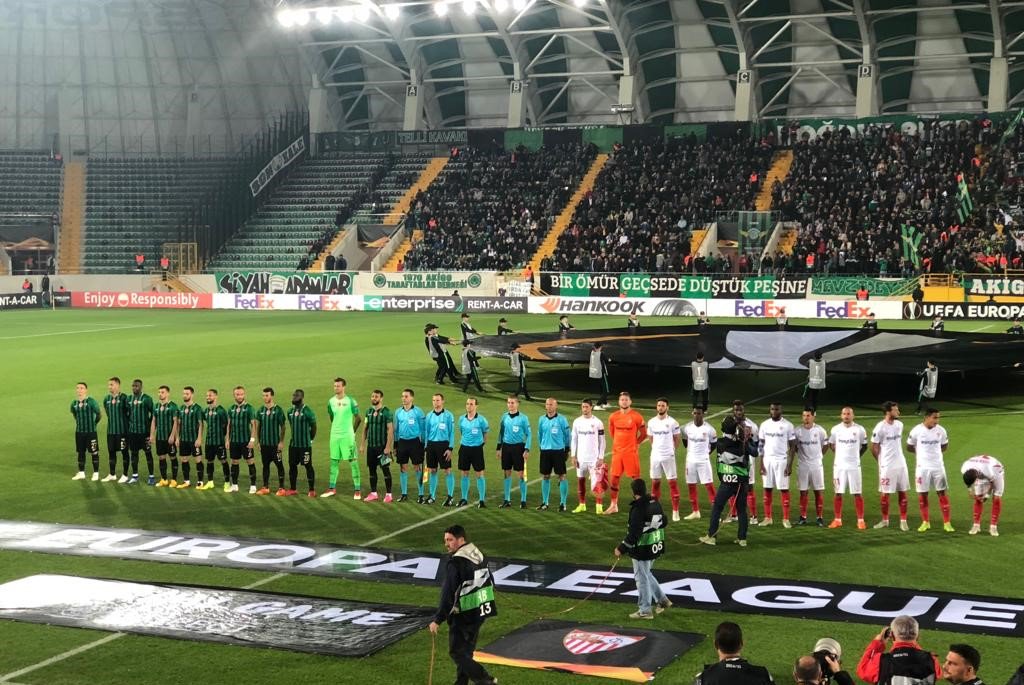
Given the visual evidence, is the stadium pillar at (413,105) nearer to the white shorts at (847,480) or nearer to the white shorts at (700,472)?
the white shorts at (700,472)

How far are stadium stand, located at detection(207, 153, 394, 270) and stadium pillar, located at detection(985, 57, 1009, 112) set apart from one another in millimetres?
33465

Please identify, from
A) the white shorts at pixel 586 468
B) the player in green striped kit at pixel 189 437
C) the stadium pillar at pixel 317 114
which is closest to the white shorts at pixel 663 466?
the white shorts at pixel 586 468

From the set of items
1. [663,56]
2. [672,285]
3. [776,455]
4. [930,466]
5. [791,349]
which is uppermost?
[663,56]

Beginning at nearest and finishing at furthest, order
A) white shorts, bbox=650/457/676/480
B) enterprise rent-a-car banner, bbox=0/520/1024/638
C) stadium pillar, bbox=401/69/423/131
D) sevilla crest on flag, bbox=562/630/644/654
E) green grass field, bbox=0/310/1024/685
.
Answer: green grass field, bbox=0/310/1024/685 → sevilla crest on flag, bbox=562/630/644/654 → enterprise rent-a-car banner, bbox=0/520/1024/638 → white shorts, bbox=650/457/676/480 → stadium pillar, bbox=401/69/423/131

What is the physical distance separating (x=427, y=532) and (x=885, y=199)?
151ft

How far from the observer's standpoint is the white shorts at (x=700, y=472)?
16844 mm

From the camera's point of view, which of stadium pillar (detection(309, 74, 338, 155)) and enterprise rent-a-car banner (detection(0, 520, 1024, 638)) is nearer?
enterprise rent-a-car banner (detection(0, 520, 1024, 638))

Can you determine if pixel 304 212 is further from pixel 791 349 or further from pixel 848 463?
pixel 848 463

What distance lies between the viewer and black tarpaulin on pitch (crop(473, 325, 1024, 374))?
2784 centimetres

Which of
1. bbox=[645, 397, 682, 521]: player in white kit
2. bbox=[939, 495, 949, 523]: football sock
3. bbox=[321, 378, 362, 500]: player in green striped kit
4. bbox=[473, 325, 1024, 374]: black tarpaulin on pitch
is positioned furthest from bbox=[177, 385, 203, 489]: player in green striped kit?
bbox=[473, 325, 1024, 374]: black tarpaulin on pitch

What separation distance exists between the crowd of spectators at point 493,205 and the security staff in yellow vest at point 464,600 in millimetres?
51481

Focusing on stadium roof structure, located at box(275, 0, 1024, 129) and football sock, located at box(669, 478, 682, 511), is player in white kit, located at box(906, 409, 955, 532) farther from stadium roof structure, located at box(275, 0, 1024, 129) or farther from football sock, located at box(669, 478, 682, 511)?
stadium roof structure, located at box(275, 0, 1024, 129)

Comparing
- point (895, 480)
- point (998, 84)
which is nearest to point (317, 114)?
point (998, 84)

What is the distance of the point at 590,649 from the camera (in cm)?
1159
